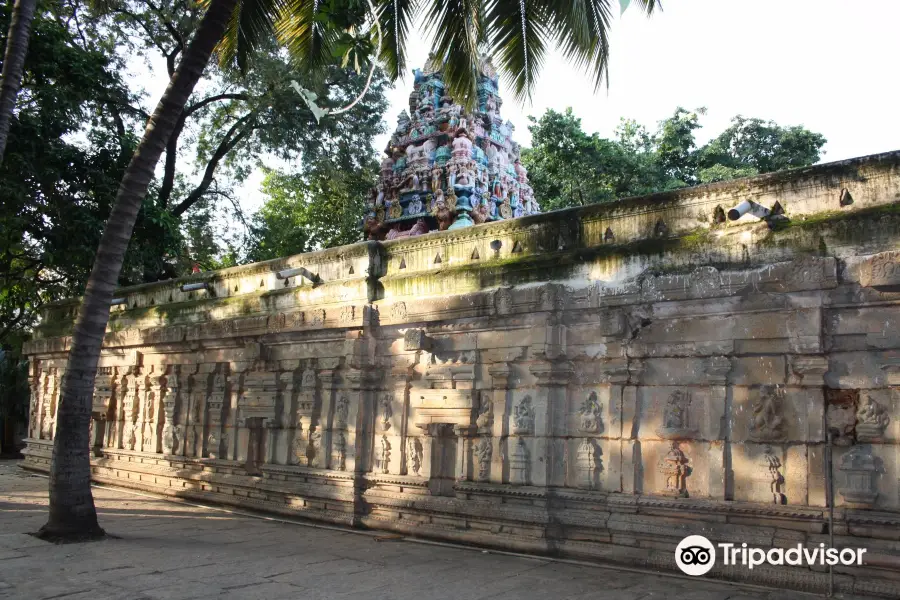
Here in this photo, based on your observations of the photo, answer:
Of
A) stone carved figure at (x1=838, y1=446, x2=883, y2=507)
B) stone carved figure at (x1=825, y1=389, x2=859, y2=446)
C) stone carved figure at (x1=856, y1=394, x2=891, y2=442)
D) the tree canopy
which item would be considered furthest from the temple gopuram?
stone carved figure at (x1=838, y1=446, x2=883, y2=507)

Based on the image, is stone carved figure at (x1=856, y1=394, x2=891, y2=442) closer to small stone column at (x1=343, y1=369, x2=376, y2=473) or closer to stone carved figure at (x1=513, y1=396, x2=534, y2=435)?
stone carved figure at (x1=513, y1=396, x2=534, y2=435)

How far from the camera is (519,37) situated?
8.64m

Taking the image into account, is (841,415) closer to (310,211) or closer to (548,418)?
(548,418)

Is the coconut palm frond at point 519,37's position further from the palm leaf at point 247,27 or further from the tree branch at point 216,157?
the tree branch at point 216,157

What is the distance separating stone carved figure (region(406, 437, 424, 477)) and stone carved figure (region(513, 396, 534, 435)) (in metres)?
1.49

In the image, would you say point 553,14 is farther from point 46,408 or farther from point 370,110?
point 46,408

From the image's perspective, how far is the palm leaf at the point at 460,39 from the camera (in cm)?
888

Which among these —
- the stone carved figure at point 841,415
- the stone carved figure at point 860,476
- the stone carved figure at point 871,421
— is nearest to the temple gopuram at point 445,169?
the stone carved figure at point 841,415

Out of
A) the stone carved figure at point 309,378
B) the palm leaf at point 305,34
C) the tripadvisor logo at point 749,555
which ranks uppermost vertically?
the palm leaf at point 305,34

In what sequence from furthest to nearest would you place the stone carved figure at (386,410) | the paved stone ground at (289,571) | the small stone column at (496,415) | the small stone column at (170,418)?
the small stone column at (170,418) < the stone carved figure at (386,410) < the small stone column at (496,415) < the paved stone ground at (289,571)

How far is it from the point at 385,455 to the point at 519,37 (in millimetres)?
5567

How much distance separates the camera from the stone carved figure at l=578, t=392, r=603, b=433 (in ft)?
25.4

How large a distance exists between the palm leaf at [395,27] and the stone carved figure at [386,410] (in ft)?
14.3

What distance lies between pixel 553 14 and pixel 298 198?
773 inches
